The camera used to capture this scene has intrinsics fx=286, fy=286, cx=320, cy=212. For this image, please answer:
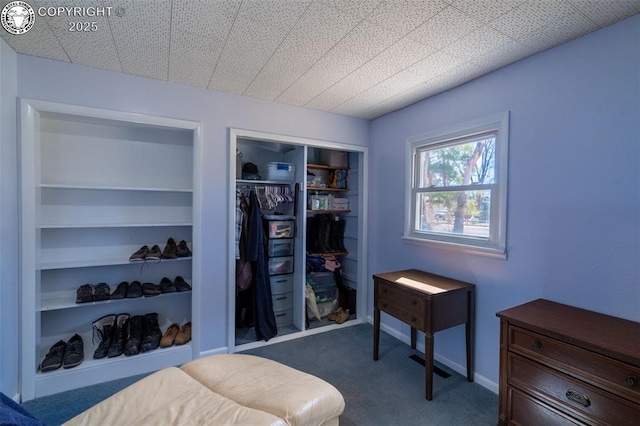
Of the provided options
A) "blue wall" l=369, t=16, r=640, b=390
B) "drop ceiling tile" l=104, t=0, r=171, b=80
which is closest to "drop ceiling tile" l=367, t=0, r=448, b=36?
"blue wall" l=369, t=16, r=640, b=390

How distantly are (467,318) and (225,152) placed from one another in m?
2.45

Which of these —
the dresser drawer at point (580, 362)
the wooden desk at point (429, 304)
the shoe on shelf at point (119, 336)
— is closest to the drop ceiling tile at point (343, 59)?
the wooden desk at point (429, 304)

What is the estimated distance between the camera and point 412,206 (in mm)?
2844

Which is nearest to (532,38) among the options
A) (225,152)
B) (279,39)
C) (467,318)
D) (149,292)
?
(279,39)

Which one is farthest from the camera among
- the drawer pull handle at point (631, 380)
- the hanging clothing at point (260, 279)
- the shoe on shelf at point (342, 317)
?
the shoe on shelf at point (342, 317)

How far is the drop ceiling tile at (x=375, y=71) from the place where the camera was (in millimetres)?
1826

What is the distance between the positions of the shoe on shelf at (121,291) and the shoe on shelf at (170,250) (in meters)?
0.39

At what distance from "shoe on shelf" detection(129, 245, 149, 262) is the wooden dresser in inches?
104

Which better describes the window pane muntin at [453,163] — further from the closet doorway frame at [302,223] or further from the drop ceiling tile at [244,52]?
the drop ceiling tile at [244,52]

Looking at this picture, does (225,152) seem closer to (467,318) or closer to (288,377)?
(288,377)

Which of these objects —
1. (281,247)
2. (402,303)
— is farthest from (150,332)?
(402,303)

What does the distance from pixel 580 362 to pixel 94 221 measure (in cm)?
336

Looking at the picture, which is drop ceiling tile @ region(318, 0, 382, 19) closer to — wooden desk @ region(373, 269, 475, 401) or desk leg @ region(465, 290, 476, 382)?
wooden desk @ region(373, 269, 475, 401)

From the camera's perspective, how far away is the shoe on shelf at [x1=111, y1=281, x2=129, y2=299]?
229 cm
